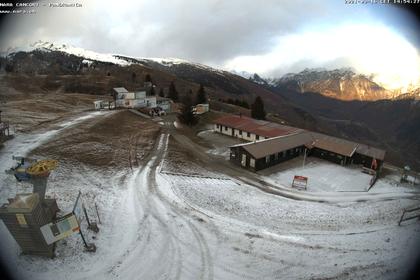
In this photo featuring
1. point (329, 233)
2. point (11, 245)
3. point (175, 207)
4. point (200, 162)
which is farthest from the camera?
point (200, 162)

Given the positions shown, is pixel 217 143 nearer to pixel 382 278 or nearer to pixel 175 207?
pixel 175 207

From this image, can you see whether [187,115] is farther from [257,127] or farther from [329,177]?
[329,177]

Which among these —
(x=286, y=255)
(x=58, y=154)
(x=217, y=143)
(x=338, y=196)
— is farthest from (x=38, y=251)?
(x=217, y=143)

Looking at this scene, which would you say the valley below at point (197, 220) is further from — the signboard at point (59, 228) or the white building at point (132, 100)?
the white building at point (132, 100)

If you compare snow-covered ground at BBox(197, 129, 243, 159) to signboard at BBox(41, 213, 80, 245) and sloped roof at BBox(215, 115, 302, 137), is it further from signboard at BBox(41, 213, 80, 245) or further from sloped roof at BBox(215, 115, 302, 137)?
signboard at BBox(41, 213, 80, 245)

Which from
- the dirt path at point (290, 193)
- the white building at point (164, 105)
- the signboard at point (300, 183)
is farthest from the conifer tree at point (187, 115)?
the signboard at point (300, 183)

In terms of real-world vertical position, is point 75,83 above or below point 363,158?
above
